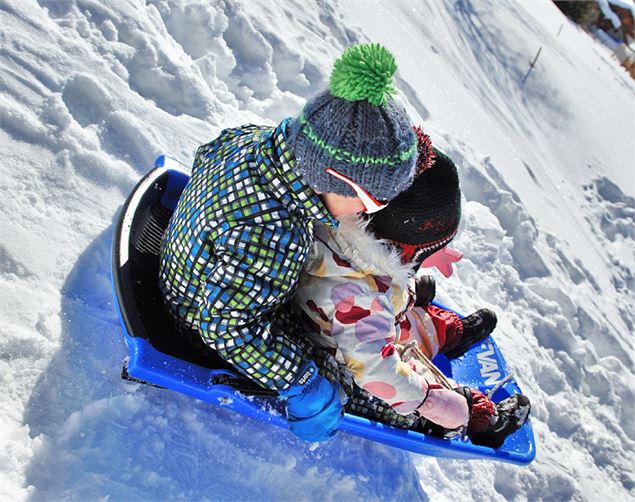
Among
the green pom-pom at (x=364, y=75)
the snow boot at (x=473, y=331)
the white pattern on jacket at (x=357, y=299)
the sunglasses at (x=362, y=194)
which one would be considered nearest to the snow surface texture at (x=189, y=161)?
the snow boot at (x=473, y=331)

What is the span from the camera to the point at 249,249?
1.34m

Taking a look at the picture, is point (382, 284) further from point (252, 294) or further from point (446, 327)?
point (446, 327)

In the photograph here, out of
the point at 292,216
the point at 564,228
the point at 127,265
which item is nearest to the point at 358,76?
the point at 292,216

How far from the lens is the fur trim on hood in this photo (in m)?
1.55

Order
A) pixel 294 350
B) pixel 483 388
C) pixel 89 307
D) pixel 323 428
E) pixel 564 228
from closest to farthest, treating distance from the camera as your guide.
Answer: pixel 294 350 → pixel 323 428 → pixel 89 307 → pixel 483 388 → pixel 564 228

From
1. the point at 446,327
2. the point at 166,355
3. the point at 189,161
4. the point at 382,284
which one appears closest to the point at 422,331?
the point at 446,327

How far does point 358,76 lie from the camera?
1.21m

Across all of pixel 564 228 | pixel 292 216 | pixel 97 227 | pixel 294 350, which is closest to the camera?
pixel 292 216

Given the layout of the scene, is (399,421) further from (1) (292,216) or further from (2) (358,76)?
(2) (358,76)

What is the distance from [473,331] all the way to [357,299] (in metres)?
0.95

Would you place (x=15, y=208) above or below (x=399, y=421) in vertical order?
below

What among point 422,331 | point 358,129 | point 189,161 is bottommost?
point 189,161

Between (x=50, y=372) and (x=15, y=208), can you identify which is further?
(x=15, y=208)

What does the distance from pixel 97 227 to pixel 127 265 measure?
35cm
